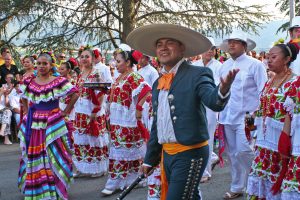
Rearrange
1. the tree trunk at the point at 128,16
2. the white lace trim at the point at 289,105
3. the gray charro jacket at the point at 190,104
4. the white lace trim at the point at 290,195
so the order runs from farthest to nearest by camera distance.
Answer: the tree trunk at the point at 128,16 → the white lace trim at the point at 289,105 → the white lace trim at the point at 290,195 → the gray charro jacket at the point at 190,104

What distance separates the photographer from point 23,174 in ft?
20.7

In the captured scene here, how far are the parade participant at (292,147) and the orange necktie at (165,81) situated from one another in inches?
48.5

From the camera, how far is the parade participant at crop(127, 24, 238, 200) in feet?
12.3

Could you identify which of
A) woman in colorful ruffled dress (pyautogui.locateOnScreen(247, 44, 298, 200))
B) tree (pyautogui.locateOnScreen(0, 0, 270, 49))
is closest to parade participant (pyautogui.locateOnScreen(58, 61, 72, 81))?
woman in colorful ruffled dress (pyautogui.locateOnScreen(247, 44, 298, 200))

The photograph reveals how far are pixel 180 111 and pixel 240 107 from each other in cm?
258

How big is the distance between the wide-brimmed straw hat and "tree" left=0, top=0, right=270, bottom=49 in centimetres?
1201

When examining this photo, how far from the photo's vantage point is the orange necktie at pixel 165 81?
3.98 m

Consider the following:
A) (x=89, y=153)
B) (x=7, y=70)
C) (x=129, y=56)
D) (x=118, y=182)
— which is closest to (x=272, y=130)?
(x=129, y=56)

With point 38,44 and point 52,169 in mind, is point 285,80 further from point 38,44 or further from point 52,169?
point 38,44

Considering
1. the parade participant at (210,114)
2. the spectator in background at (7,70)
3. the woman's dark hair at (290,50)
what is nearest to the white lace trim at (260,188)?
the woman's dark hair at (290,50)

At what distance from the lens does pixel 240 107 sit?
6195mm

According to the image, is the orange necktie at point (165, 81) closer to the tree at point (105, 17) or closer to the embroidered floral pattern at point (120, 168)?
the embroidered floral pattern at point (120, 168)

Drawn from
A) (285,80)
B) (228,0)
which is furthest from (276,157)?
(228,0)

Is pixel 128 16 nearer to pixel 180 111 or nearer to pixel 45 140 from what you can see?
pixel 45 140
